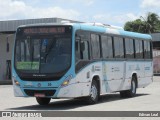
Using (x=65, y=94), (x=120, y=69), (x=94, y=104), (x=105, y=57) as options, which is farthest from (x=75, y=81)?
(x=120, y=69)

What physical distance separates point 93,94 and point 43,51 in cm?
275

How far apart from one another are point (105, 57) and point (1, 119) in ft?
24.8

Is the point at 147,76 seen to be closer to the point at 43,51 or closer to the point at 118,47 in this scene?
the point at 118,47

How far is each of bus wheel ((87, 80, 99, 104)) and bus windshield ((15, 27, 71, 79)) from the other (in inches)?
80.7

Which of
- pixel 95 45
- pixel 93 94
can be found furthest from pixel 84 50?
pixel 93 94

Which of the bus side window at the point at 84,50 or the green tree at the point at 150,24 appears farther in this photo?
the green tree at the point at 150,24

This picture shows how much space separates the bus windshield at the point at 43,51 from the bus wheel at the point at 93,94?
2.05 meters

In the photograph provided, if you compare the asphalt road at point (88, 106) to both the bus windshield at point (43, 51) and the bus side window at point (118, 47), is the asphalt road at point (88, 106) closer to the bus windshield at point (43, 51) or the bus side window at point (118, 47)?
the bus windshield at point (43, 51)

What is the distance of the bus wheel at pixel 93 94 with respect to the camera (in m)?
18.1

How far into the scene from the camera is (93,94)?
1834cm

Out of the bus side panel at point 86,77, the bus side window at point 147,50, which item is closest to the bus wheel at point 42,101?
the bus side panel at point 86,77

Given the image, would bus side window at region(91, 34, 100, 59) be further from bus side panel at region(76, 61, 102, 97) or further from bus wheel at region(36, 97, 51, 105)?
bus wheel at region(36, 97, 51, 105)

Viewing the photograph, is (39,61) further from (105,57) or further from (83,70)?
(105,57)

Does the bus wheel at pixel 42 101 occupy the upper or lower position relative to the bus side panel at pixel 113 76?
lower
